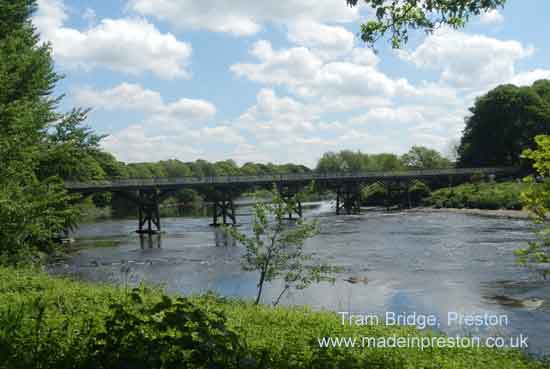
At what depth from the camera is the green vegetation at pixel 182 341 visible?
455 cm

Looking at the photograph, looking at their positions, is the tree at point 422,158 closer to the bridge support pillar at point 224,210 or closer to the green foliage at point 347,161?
the green foliage at point 347,161

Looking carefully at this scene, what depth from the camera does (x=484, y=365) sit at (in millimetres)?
6465

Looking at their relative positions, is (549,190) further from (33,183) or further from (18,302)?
(33,183)

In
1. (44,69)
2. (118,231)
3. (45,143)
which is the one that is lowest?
(118,231)

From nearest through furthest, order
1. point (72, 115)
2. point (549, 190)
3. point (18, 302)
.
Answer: point (549, 190)
point (18, 302)
point (72, 115)

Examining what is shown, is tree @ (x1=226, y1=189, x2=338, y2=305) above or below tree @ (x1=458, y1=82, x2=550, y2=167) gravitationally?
below

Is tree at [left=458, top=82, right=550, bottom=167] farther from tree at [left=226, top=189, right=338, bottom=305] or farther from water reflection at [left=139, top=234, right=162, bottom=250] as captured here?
tree at [left=226, top=189, right=338, bottom=305]

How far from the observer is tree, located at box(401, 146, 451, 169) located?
9412 cm

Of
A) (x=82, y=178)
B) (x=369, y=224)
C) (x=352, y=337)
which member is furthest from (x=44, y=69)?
(x=369, y=224)

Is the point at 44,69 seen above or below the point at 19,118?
above

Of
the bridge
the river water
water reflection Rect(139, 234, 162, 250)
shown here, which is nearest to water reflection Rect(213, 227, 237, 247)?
the river water

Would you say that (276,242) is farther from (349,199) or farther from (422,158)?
(422,158)

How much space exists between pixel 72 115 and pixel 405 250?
18.8m

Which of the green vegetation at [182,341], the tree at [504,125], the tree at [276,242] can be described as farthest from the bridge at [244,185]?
the green vegetation at [182,341]
